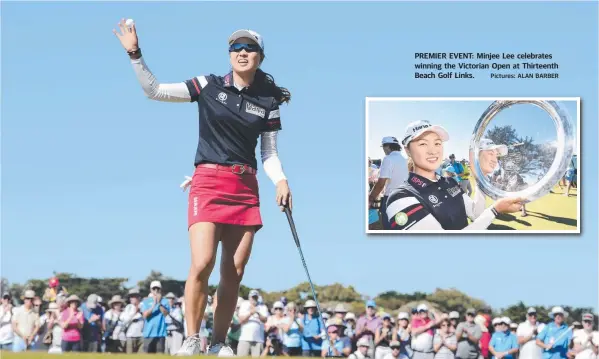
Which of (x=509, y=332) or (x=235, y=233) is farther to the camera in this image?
(x=509, y=332)

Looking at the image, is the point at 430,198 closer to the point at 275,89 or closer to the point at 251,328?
the point at 251,328

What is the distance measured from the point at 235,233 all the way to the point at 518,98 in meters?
23.4

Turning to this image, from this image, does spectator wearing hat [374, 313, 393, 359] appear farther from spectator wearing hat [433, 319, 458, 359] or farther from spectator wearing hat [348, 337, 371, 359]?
spectator wearing hat [433, 319, 458, 359]

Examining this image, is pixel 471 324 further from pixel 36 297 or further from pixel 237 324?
pixel 36 297

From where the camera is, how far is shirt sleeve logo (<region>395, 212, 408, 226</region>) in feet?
94.5

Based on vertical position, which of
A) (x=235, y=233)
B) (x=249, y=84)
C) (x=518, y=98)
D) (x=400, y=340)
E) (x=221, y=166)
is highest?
(x=518, y=98)

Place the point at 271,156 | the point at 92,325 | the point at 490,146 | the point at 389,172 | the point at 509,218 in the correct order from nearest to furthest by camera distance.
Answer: the point at 271,156
the point at 92,325
the point at 389,172
the point at 490,146
the point at 509,218

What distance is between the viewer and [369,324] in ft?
68.3

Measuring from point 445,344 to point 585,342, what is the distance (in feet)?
9.06

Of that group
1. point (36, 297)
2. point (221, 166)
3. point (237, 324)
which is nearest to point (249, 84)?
point (221, 166)

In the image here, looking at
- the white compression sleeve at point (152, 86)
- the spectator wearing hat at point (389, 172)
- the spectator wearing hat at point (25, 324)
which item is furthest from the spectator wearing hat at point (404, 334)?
the white compression sleeve at point (152, 86)

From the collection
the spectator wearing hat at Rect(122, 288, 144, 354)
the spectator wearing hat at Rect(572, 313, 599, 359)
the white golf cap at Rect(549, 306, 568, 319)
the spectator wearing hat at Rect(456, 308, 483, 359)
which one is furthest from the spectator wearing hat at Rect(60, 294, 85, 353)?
the spectator wearing hat at Rect(572, 313, 599, 359)

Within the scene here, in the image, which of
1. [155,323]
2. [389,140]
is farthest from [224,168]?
[389,140]

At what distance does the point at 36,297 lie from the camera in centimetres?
2206
